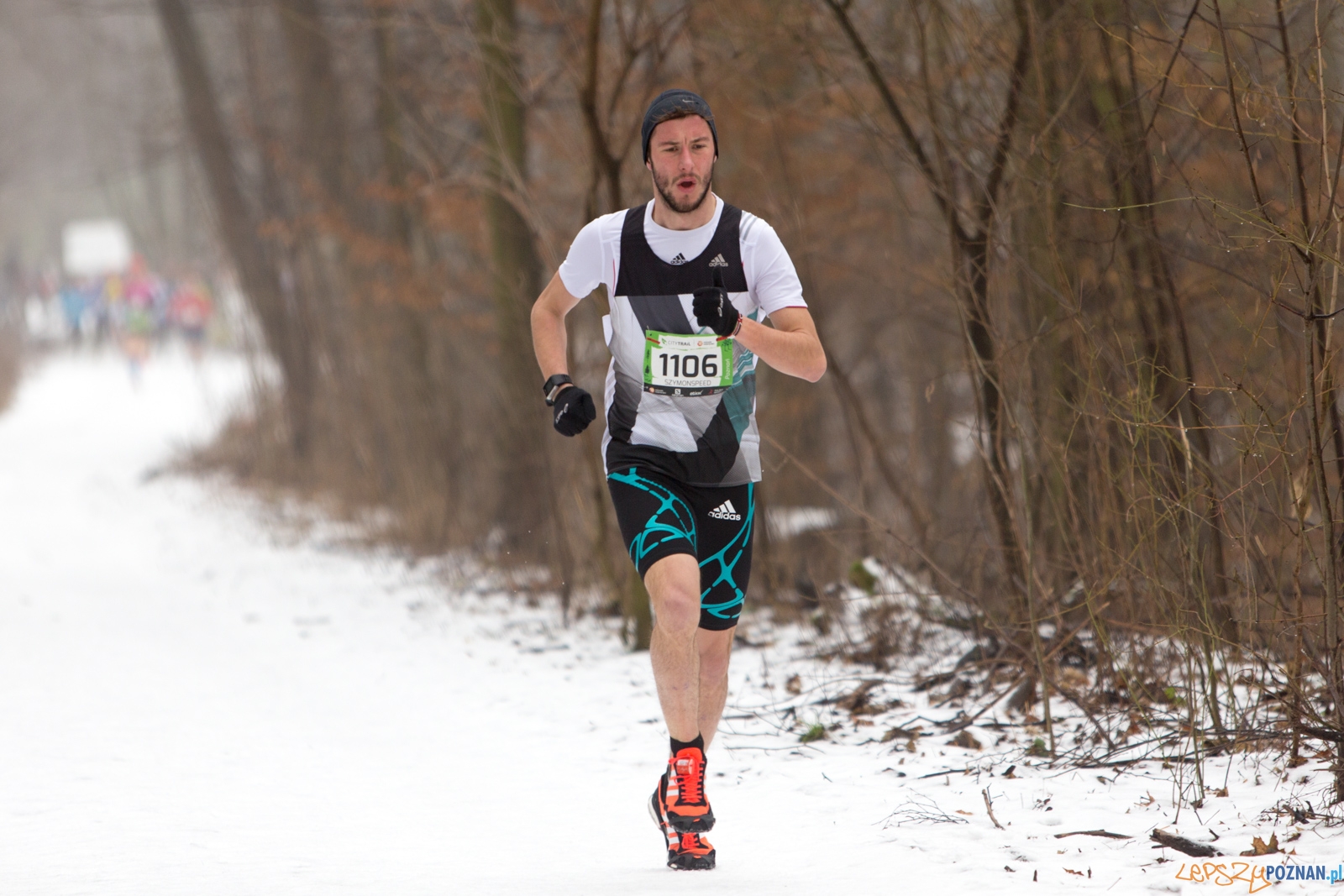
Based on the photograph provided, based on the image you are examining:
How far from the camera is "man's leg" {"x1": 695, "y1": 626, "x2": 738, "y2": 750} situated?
4254mm

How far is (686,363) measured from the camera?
157 inches

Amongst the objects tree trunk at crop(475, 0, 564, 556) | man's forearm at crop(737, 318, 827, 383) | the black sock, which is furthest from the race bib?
tree trunk at crop(475, 0, 564, 556)

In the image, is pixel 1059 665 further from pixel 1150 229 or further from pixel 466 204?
pixel 466 204

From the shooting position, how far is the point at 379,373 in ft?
37.6

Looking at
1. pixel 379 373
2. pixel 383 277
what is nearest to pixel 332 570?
pixel 379 373

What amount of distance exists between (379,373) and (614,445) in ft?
25.0

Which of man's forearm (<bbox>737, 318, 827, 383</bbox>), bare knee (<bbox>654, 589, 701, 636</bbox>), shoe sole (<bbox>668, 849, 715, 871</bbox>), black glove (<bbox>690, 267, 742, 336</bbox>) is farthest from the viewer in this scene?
shoe sole (<bbox>668, 849, 715, 871</bbox>)

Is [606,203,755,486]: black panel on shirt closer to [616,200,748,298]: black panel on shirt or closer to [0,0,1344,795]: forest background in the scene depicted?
[616,200,748,298]: black panel on shirt

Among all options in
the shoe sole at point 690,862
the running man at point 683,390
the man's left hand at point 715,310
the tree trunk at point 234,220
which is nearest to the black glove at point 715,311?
the man's left hand at point 715,310

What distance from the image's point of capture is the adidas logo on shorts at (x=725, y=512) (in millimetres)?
4191

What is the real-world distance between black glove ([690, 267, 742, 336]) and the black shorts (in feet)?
1.97

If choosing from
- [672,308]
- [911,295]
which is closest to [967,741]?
[672,308]

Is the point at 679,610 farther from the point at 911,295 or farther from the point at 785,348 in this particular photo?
the point at 911,295

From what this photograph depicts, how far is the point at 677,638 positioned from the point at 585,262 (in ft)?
3.69
